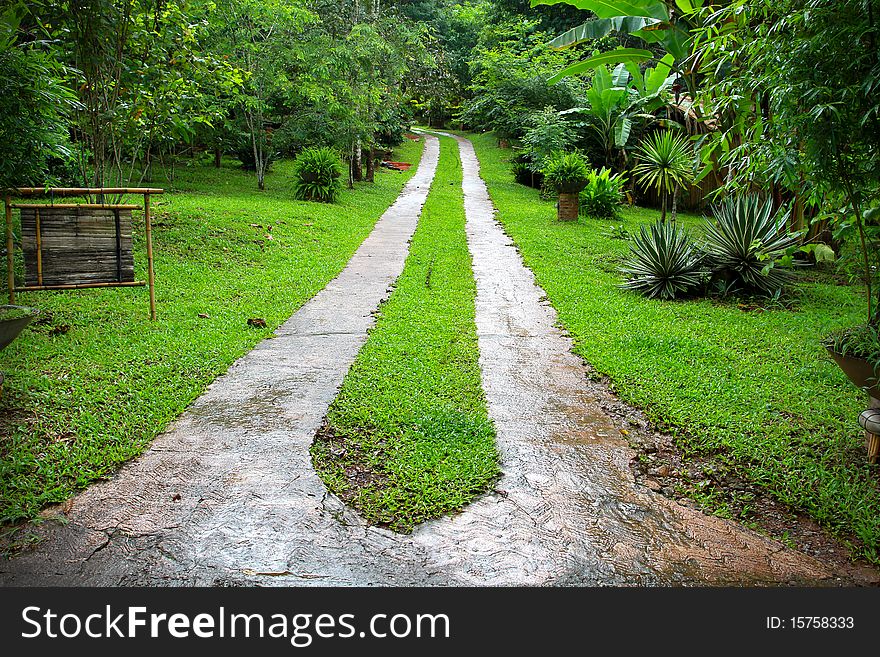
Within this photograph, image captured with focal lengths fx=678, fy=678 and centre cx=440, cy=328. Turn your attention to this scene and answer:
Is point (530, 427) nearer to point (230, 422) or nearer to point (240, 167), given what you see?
point (230, 422)

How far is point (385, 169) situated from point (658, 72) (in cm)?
1820

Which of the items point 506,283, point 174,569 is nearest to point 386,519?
point 174,569

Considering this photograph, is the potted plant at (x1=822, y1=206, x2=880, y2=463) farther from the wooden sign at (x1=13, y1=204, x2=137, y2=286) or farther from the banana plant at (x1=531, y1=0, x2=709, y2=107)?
the wooden sign at (x1=13, y1=204, x2=137, y2=286)

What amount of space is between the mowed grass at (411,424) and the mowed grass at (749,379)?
3.99 ft

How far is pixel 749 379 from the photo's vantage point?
209 inches

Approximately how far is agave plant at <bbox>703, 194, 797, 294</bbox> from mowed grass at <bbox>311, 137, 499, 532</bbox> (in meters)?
3.32

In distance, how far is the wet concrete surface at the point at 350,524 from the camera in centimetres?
288

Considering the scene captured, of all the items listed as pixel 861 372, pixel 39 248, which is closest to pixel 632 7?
pixel 861 372

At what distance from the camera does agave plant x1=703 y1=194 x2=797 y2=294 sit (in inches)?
321

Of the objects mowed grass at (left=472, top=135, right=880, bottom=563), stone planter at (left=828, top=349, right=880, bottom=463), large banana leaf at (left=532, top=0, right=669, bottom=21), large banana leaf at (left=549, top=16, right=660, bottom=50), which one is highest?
large banana leaf at (left=532, top=0, right=669, bottom=21)

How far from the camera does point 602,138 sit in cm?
2020

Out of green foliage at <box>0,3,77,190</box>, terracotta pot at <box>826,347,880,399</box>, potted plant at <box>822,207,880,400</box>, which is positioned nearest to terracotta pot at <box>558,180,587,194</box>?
green foliage at <box>0,3,77,190</box>

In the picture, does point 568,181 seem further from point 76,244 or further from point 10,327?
point 10,327

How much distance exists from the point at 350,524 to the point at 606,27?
24.7 ft
